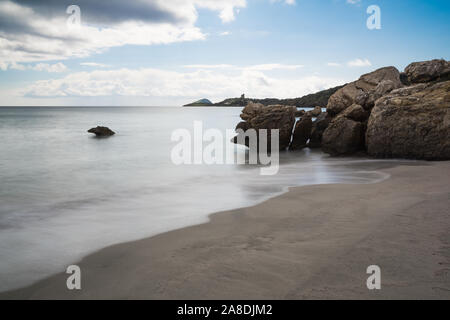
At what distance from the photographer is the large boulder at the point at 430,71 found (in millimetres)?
15289

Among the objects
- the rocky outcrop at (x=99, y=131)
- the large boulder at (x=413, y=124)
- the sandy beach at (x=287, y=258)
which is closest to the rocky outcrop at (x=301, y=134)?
the large boulder at (x=413, y=124)

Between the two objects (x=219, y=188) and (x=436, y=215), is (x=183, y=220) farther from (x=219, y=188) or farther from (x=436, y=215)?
(x=436, y=215)

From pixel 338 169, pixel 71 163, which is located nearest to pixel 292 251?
pixel 338 169

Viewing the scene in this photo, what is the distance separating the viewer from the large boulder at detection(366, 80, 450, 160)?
498 inches

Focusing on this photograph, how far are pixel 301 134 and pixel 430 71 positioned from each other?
7584 mm

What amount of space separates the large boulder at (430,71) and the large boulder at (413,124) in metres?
0.99

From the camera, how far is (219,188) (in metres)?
10.7

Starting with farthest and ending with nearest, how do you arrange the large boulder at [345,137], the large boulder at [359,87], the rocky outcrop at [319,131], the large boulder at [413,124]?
the rocky outcrop at [319,131] < the large boulder at [359,87] < the large boulder at [345,137] < the large boulder at [413,124]

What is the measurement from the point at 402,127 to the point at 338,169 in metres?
3.23

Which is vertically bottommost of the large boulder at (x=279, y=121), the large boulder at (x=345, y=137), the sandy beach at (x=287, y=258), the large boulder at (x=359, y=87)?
the sandy beach at (x=287, y=258)

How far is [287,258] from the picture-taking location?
4.52 meters

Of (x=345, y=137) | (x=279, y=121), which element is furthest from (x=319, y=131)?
(x=345, y=137)

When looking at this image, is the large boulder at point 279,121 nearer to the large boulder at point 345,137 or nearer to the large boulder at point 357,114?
the large boulder at point 345,137

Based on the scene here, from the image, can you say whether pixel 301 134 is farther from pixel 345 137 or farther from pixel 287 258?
pixel 287 258
